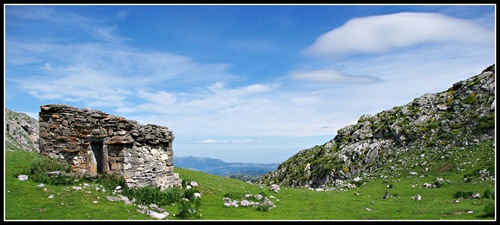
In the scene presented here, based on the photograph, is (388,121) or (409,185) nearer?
(409,185)

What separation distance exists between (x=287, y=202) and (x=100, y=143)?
13827mm

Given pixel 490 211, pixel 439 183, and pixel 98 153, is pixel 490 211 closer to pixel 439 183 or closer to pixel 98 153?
pixel 439 183

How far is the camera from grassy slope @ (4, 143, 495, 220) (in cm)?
1758

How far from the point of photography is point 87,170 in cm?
2427

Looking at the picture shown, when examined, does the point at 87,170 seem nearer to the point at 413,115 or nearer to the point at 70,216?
the point at 70,216

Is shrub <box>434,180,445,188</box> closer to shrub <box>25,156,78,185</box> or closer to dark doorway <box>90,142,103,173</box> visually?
dark doorway <box>90,142,103,173</box>

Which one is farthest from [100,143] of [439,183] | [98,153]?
[439,183]

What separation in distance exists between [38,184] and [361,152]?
1717 inches

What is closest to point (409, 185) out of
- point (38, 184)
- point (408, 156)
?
point (408, 156)

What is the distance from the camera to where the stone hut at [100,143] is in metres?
23.4

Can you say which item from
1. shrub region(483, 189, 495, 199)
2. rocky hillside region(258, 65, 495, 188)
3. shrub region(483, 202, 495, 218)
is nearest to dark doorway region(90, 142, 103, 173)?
shrub region(483, 202, 495, 218)

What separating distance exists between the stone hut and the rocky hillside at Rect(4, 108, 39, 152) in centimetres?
996

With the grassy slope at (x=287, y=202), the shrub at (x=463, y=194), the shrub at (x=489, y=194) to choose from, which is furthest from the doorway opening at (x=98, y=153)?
the shrub at (x=489, y=194)

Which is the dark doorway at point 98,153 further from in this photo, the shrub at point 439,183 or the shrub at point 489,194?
the shrub at point 439,183
